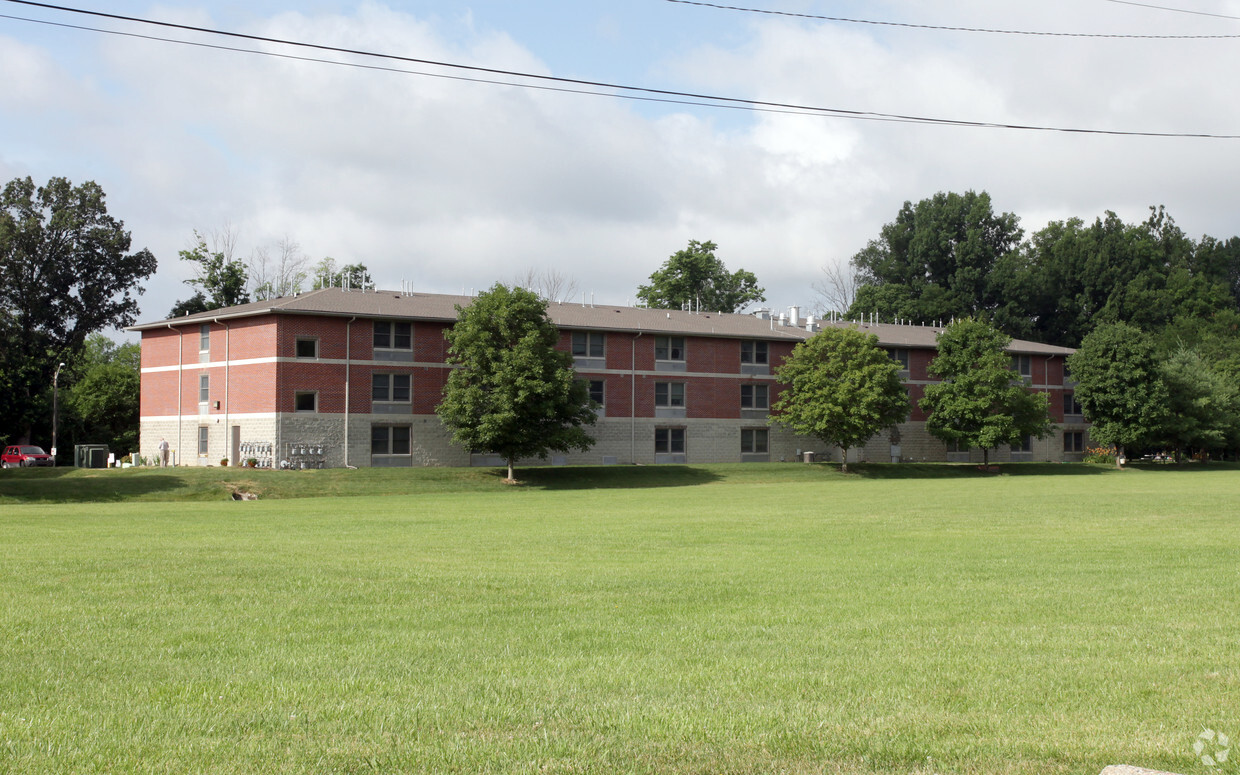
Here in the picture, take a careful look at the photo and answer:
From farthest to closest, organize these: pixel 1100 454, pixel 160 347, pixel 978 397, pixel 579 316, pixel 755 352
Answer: pixel 1100 454, pixel 755 352, pixel 978 397, pixel 579 316, pixel 160 347

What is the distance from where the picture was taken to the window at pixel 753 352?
7069cm

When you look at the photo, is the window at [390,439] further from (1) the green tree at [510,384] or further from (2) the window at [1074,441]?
(2) the window at [1074,441]

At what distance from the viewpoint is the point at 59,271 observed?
79188 mm

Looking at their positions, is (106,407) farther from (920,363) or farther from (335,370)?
(920,363)

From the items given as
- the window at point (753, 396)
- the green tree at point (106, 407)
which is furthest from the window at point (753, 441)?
the green tree at point (106, 407)

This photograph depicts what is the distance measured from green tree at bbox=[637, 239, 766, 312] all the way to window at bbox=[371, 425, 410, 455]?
1648 inches

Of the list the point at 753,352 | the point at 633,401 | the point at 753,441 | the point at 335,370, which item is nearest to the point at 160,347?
the point at 335,370

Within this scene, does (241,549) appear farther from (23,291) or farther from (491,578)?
(23,291)

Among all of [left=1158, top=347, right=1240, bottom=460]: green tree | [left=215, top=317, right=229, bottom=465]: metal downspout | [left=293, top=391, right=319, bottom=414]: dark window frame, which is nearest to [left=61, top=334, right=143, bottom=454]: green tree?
A: [left=215, top=317, right=229, bottom=465]: metal downspout

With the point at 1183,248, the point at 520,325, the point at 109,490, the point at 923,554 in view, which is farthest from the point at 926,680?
the point at 1183,248

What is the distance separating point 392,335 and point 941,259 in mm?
69988

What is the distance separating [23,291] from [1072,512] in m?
74.4

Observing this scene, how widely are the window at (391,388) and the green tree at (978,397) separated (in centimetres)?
3516

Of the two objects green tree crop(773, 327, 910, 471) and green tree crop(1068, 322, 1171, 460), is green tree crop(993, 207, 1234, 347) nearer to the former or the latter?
green tree crop(1068, 322, 1171, 460)
